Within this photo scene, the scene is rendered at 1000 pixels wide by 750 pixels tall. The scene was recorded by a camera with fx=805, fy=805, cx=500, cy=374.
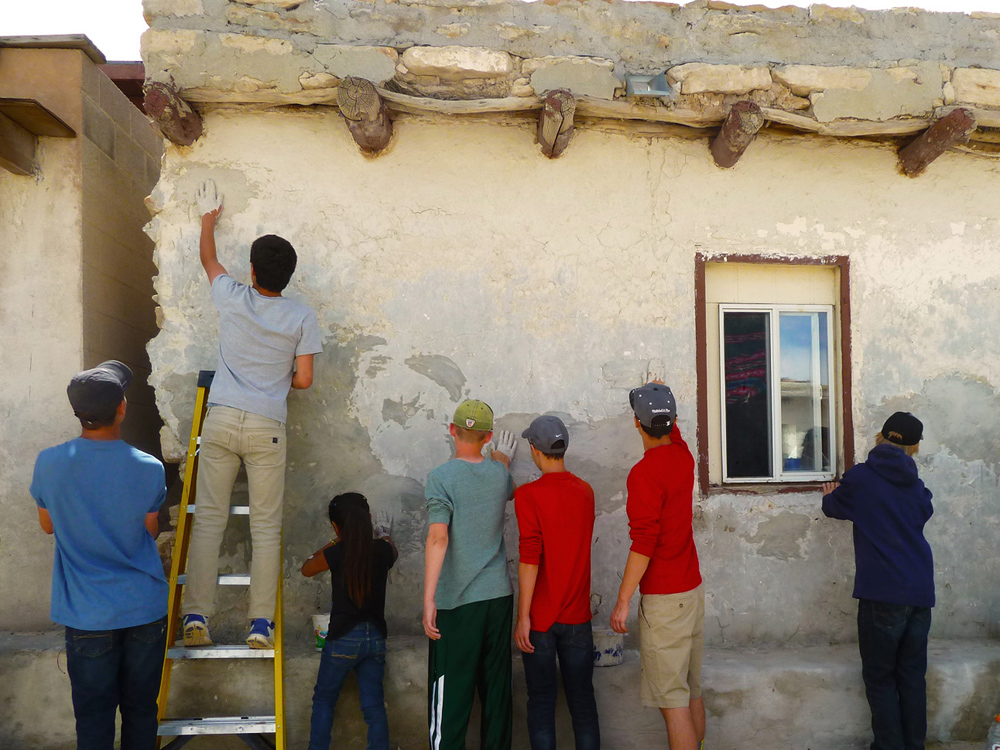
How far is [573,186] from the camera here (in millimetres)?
4734

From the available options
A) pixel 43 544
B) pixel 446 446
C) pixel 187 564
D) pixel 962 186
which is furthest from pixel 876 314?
pixel 43 544

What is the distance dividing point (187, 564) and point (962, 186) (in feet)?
16.5

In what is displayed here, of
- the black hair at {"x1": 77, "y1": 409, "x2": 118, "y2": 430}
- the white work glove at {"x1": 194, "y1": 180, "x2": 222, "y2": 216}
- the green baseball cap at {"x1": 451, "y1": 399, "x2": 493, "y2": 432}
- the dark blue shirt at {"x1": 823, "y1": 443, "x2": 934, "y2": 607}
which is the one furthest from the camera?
the white work glove at {"x1": 194, "y1": 180, "x2": 222, "y2": 216}

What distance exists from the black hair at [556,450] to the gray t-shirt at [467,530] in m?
0.29

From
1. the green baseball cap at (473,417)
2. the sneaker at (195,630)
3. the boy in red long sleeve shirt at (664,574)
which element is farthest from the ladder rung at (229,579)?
the boy in red long sleeve shirt at (664,574)

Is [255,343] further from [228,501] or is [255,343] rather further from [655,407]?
[655,407]

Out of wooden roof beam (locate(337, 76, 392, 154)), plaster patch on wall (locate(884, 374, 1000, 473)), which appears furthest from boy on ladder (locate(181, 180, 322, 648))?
plaster patch on wall (locate(884, 374, 1000, 473))

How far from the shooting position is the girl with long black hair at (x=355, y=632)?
3.78 metres

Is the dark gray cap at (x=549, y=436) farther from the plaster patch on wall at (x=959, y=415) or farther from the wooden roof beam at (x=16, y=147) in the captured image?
the wooden roof beam at (x=16, y=147)

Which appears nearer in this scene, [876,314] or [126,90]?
[876,314]

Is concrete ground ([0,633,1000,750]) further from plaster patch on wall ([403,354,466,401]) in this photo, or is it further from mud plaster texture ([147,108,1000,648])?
plaster patch on wall ([403,354,466,401])

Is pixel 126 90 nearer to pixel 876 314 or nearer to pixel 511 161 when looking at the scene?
pixel 511 161

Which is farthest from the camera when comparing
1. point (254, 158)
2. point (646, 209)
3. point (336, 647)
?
point (646, 209)

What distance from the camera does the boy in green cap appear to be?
3.69 metres
